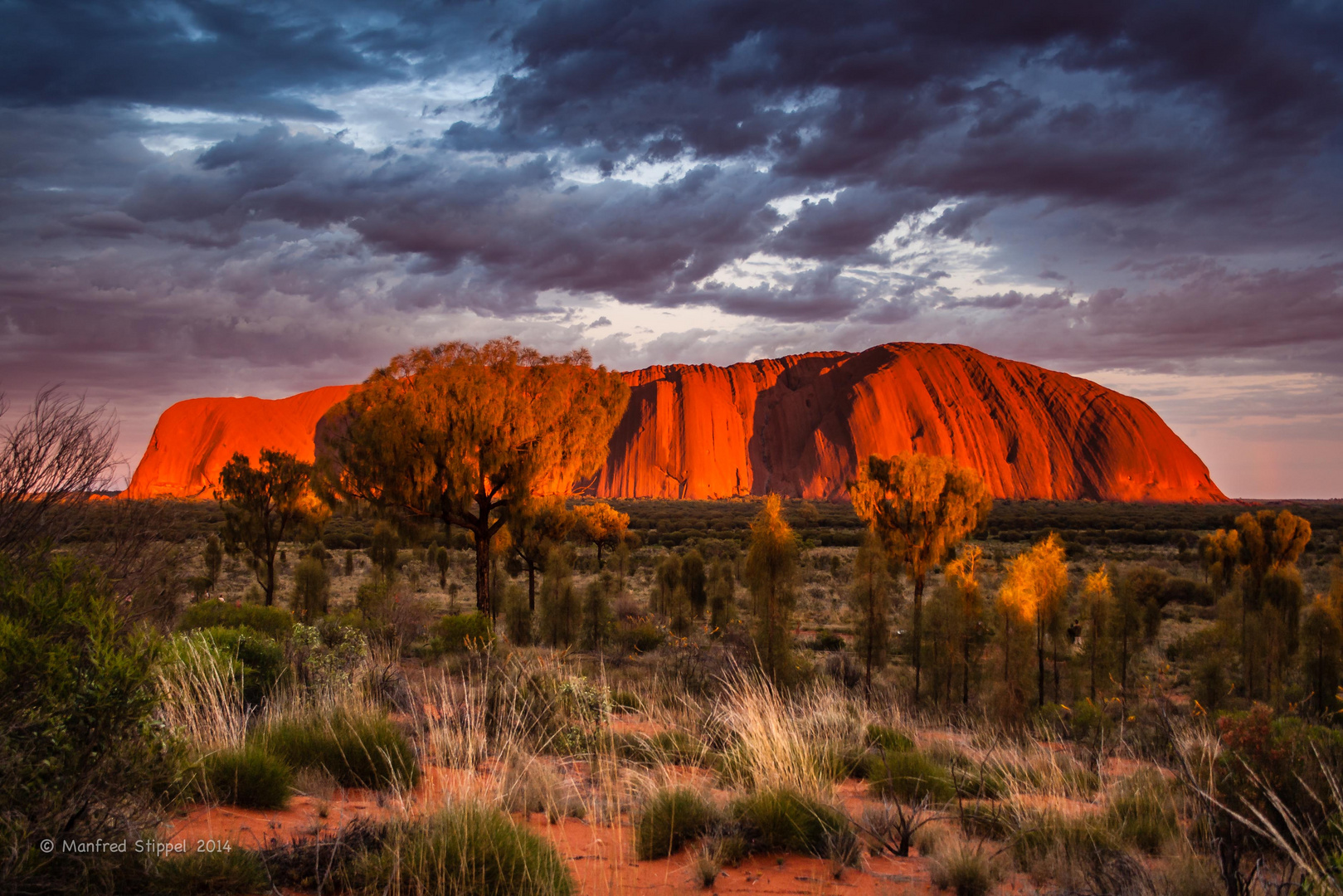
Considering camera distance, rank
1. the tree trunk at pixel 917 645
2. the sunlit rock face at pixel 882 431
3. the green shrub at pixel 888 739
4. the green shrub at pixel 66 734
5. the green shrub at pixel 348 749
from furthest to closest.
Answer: the sunlit rock face at pixel 882 431 < the tree trunk at pixel 917 645 < the green shrub at pixel 888 739 < the green shrub at pixel 348 749 < the green shrub at pixel 66 734

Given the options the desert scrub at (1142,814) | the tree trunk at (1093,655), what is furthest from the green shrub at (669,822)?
the tree trunk at (1093,655)

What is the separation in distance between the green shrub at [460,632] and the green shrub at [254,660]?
524cm

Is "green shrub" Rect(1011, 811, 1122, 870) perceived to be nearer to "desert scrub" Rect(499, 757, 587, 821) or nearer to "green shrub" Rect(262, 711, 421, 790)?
"desert scrub" Rect(499, 757, 587, 821)

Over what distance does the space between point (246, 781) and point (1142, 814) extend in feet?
21.3

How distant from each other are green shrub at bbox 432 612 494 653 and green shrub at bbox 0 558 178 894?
35.2ft

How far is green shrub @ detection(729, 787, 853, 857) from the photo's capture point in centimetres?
473

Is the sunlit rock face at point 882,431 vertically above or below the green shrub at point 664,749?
above

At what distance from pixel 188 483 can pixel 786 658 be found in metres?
158

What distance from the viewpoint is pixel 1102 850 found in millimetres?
4629

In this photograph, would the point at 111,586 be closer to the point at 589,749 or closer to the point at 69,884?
the point at 69,884

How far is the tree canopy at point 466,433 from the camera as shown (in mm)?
16125

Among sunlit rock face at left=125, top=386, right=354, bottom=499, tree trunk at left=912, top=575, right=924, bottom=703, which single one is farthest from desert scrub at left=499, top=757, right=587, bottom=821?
sunlit rock face at left=125, top=386, right=354, bottom=499

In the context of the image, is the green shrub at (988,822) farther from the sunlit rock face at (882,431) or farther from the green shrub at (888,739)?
the sunlit rock face at (882,431)

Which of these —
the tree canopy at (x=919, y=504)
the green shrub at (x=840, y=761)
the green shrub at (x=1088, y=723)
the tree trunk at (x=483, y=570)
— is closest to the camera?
the green shrub at (x=840, y=761)
